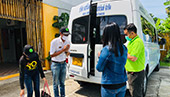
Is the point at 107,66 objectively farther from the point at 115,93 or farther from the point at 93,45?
the point at 93,45

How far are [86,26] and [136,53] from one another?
165 centimetres

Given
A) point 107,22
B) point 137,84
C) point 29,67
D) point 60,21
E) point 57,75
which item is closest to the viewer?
point 137,84

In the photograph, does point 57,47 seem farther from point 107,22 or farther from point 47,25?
point 47,25

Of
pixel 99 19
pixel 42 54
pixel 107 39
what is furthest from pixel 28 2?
pixel 107 39

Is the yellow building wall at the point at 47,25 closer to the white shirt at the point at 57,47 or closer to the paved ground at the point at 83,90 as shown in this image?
the paved ground at the point at 83,90

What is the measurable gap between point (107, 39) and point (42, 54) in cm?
581

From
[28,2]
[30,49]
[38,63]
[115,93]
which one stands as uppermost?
[28,2]

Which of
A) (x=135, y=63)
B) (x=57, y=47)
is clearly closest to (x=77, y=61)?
(x=57, y=47)

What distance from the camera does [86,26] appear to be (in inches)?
135

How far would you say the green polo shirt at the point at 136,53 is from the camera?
2.24m

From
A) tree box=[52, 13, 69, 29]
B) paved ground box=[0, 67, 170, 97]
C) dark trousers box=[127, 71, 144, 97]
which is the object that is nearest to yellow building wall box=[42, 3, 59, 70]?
tree box=[52, 13, 69, 29]

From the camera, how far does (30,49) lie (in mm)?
2422

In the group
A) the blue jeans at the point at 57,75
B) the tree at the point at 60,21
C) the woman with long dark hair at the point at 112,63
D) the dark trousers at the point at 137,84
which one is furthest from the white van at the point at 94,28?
the tree at the point at 60,21

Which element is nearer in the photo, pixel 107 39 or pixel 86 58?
pixel 107 39
